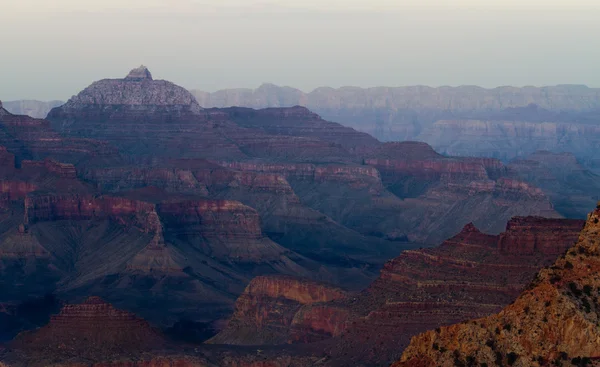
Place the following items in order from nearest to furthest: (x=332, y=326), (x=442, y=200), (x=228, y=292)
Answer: (x=332, y=326) → (x=228, y=292) → (x=442, y=200)

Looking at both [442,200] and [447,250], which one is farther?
[442,200]

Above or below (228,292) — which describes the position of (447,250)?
above

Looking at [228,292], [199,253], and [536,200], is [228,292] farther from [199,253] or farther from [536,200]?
[536,200]

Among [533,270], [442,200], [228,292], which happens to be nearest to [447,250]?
[533,270]

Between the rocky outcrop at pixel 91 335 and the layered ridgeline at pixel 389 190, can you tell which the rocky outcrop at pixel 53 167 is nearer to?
the layered ridgeline at pixel 389 190

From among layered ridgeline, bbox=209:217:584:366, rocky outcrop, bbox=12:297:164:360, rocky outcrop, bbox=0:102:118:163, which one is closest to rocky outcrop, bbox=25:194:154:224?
rocky outcrop, bbox=0:102:118:163

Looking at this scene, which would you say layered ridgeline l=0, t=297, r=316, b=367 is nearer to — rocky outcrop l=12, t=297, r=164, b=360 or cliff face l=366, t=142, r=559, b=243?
rocky outcrop l=12, t=297, r=164, b=360
